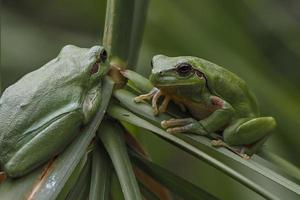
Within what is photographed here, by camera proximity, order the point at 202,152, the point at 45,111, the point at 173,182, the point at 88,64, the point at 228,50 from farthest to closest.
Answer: the point at 228,50 < the point at 88,64 < the point at 45,111 < the point at 173,182 < the point at 202,152

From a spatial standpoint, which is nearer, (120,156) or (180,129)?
(120,156)

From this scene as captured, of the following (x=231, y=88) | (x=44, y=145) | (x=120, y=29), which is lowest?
(x=44, y=145)

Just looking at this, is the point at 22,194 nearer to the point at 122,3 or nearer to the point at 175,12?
the point at 122,3

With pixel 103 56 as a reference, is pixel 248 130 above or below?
below

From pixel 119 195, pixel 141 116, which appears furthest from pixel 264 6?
pixel 119 195

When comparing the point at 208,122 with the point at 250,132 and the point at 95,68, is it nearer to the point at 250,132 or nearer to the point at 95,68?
the point at 250,132

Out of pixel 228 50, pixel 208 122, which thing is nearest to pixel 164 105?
pixel 208 122
